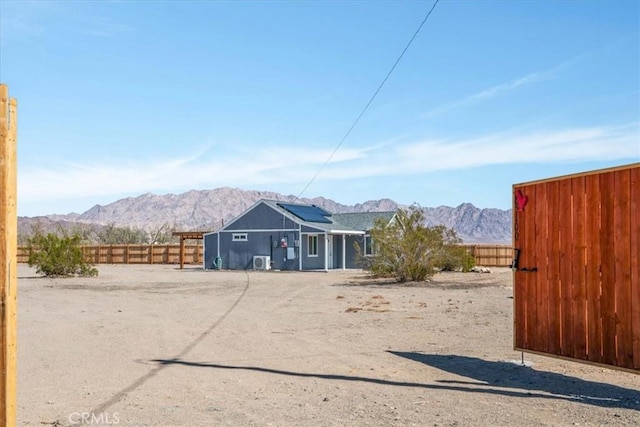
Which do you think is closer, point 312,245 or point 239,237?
point 312,245

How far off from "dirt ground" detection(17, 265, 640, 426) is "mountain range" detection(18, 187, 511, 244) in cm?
12603

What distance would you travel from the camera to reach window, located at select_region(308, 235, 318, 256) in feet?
131

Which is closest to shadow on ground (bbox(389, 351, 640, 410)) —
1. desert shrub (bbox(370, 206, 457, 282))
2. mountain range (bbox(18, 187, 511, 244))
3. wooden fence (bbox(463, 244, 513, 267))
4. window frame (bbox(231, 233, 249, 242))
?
desert shrub (bbox(370, 206, 457, 282))

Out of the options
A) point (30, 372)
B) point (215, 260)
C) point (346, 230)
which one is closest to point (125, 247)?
point (215, 260)

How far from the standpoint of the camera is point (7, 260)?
175 inches

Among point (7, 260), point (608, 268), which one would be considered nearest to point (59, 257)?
point (608, 268)

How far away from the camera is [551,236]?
28.4 ft

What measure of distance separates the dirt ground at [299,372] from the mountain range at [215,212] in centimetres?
12603

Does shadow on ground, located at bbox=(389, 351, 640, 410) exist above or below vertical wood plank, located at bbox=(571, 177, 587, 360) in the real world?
below

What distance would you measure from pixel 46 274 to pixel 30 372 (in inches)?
994

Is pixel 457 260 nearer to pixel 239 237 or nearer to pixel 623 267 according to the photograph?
pixel 239 237

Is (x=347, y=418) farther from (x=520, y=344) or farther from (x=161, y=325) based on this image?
(x=161, y=325)

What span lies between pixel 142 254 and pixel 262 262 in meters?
20.4

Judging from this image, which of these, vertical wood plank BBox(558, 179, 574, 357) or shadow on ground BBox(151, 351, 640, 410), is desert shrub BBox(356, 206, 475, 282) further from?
vertical wood plank BBox(558, 179, 574, 357)
